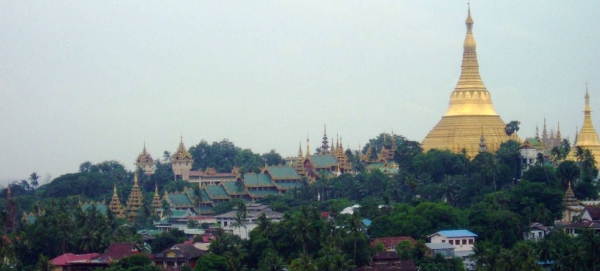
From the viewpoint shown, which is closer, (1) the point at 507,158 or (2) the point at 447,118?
(1) the point at 507,158

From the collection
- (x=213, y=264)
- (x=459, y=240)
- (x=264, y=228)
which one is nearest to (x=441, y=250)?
(x=459, y=240)

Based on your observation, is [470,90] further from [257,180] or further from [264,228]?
[264,228]

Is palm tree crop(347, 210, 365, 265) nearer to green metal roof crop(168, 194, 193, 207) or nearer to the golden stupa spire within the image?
green metal roof crop(168, 194, 193, 207)

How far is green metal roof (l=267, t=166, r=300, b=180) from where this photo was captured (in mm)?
102250

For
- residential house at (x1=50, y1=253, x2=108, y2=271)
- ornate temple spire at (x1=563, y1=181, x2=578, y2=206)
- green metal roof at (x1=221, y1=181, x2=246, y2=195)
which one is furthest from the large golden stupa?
residential house at (x1=50, y1=253, x2=108, y2=271)

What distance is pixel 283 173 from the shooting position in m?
103

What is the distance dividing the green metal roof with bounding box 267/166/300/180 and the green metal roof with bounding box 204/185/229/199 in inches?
169

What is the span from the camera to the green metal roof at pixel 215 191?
98.4m

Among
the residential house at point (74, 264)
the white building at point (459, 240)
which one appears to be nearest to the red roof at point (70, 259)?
the residential house at point (74, 264)

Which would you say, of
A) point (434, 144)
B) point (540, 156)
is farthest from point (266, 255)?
point (434, 144)

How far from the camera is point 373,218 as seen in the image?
76500 millimetres

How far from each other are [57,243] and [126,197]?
30893mm

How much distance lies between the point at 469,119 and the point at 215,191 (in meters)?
18.3

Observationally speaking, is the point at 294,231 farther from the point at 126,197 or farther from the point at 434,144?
the point at 126,197
